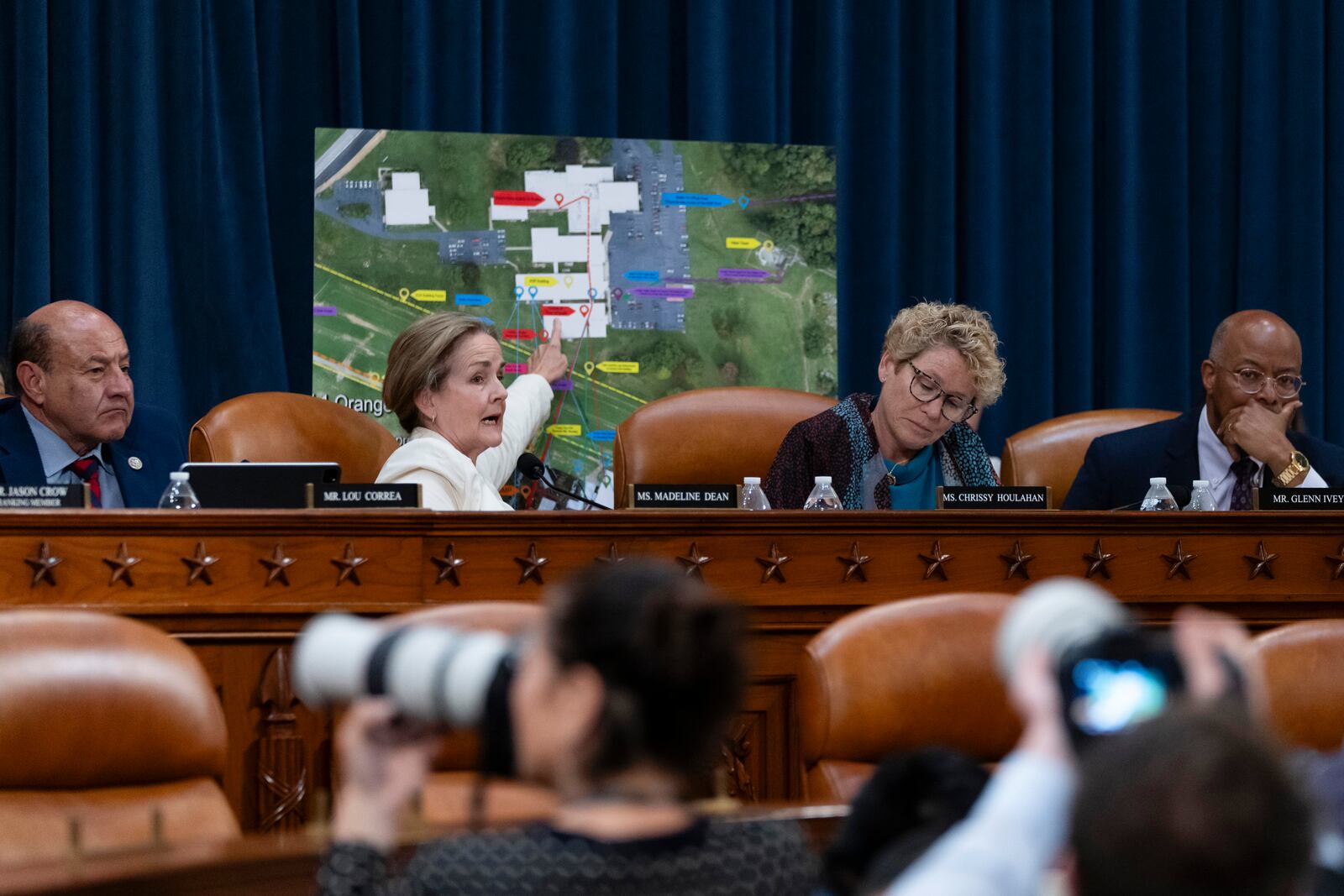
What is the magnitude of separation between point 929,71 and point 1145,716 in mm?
5110

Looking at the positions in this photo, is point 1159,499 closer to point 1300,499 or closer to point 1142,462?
point 1300,499

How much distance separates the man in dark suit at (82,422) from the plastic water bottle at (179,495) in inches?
38.4

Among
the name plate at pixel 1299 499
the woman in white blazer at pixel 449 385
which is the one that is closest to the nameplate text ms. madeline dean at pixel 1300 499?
the name plate at pixel 1299 499

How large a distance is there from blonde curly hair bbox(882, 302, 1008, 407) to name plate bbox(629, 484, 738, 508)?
3.38 ft

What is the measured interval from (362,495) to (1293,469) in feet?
7.63

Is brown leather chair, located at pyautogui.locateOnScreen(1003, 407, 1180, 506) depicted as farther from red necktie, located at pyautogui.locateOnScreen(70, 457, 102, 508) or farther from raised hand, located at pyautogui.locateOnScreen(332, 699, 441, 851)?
raised hand, located at pyautogui.locateOnScreen(332, 699, 441, 851)

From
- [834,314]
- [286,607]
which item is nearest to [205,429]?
[286,607]

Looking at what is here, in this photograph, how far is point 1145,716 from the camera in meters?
0.89

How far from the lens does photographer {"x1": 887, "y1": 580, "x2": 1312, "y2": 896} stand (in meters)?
0.80

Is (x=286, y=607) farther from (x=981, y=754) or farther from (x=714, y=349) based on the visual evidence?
(x=714, y=349)

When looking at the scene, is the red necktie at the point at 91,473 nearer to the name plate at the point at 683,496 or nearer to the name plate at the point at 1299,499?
the name plate at the point at 683,496

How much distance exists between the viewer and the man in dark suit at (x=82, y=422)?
12.7 feet

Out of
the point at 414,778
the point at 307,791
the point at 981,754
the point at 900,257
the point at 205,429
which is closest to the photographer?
the point at 414,778

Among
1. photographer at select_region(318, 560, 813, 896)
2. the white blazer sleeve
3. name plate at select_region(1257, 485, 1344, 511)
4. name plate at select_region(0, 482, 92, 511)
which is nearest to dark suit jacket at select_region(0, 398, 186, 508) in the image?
the white blazer sleeve
